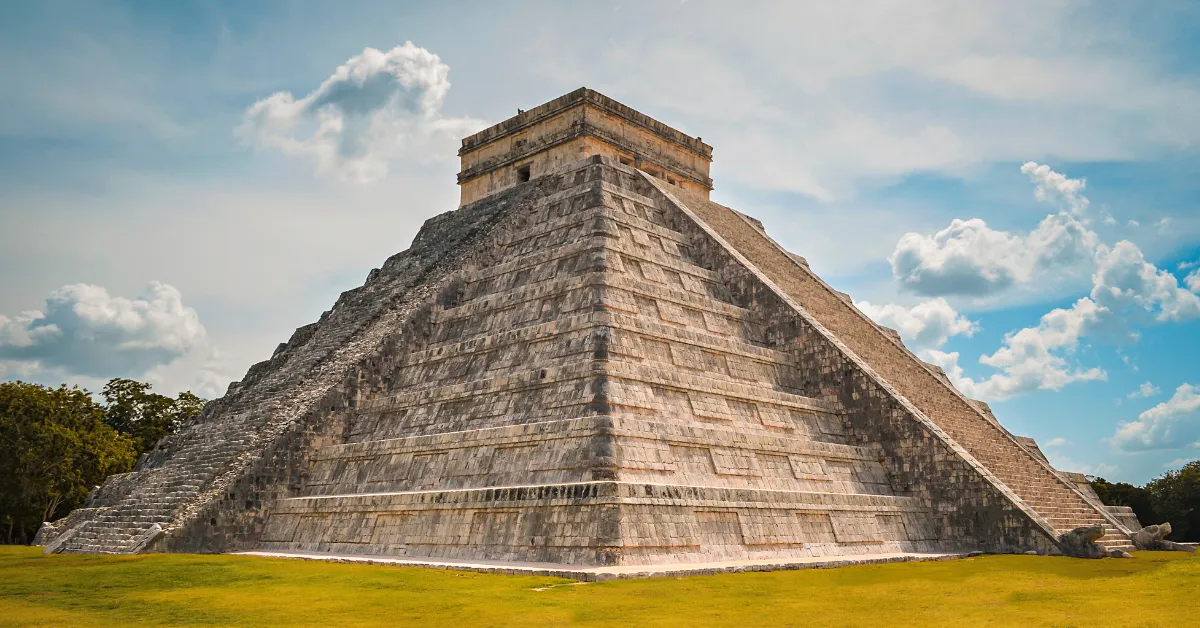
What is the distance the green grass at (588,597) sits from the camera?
8.20 metres

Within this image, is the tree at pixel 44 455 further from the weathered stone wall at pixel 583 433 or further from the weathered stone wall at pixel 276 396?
the weathered stone wall at pixel 583 433

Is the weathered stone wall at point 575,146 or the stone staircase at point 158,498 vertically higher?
the weathered stone wall at point 575,146

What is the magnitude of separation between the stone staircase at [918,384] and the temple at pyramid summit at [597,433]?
0.25ft

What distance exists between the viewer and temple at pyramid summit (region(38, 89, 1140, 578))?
13.0m

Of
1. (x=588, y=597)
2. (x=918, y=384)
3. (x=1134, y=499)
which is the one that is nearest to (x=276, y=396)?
(x=588, y=597)

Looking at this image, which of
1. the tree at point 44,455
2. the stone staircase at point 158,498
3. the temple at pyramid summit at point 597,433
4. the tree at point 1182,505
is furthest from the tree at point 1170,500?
the tree at point 44,455

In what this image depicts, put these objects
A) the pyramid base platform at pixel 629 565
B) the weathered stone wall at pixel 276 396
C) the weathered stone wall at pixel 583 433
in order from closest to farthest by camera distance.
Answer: the pyramid base platform at pixel 629 565 < the weathered stone wall at pixel 583 433 < the weathered stone wall at pixel 276 396

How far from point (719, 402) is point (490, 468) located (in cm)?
382

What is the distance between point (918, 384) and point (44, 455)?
21.2 meters

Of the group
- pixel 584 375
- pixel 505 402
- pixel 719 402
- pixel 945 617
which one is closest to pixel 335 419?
pixel 505 402

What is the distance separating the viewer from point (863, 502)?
15203 mm

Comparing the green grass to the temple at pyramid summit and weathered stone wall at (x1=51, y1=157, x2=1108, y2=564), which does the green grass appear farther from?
weathered stone wall at (x1=51, y1=157, x2=1108, y2=564)

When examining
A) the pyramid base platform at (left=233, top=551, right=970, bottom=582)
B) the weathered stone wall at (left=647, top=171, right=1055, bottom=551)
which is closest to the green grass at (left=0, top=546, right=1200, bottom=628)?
the pyramid base platform at (left=233, top=551, right=970, bottom=582)

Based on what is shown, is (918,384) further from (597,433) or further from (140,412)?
(140,412)
